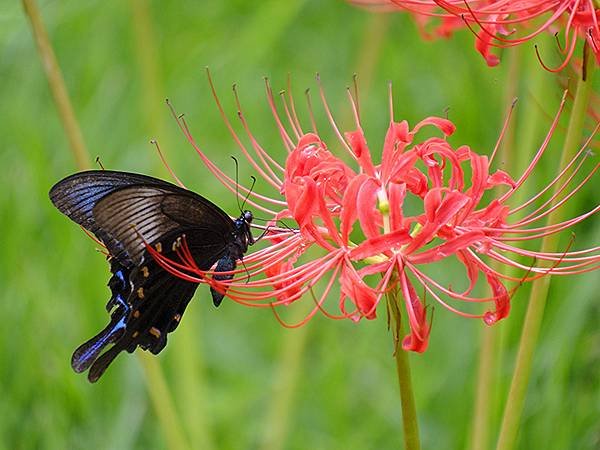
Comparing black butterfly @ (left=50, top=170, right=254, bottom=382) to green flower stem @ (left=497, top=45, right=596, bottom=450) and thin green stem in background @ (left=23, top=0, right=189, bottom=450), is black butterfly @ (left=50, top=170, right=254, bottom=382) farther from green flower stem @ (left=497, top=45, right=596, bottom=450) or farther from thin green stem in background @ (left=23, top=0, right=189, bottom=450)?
green flower stem @ (left=497, top=45, right=596, bottom=450)

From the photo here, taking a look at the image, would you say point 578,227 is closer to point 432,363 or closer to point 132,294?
point 432,363

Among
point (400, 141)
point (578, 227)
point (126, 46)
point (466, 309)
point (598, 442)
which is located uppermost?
point (126, 46)

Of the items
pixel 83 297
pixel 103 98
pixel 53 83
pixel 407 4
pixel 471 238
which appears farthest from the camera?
pixel 103 98

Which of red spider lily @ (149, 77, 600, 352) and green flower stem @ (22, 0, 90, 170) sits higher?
green flower stem @ (22, 0, 90, 170)

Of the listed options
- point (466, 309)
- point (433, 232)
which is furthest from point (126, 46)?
point (433, 232)

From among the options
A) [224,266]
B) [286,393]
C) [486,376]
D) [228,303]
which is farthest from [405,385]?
[228,303]

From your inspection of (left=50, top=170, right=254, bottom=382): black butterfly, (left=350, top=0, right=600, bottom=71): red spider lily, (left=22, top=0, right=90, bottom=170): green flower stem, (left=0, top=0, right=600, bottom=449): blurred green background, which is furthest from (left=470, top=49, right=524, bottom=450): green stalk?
(left=22, top=0, right=90, bottom=170): green flower stem

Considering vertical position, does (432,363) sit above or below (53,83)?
below
